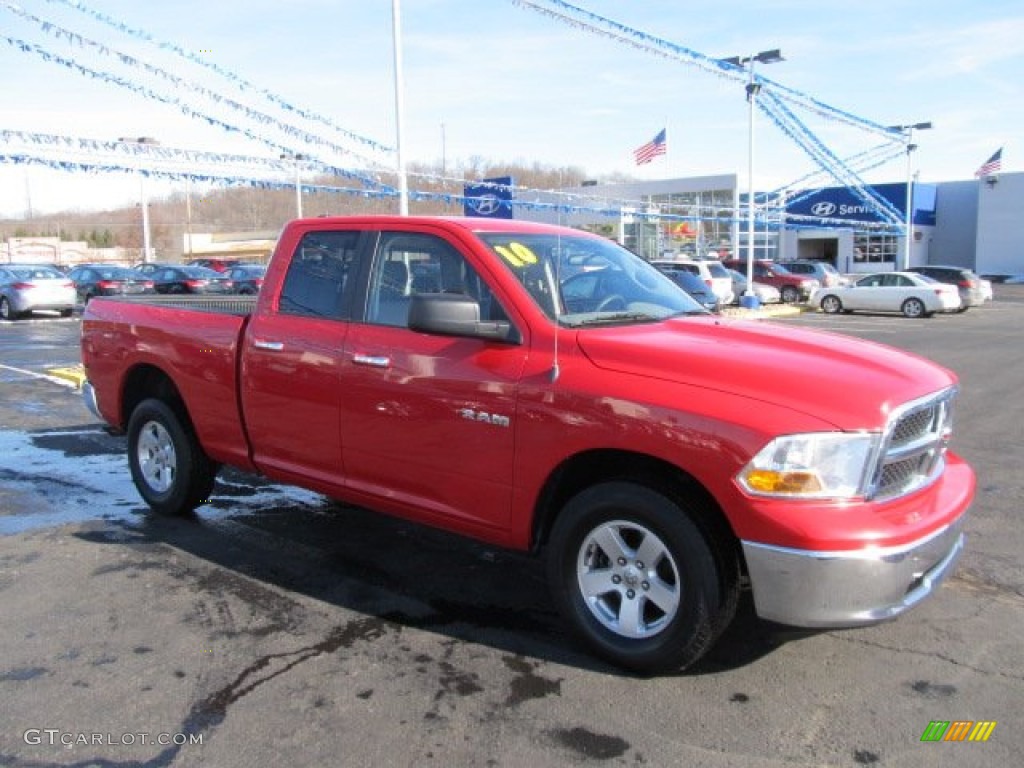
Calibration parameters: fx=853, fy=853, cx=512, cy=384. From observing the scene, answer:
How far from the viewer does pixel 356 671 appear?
3.64 meters

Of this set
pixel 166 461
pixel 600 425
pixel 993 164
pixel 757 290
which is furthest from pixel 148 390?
pixel 993 164

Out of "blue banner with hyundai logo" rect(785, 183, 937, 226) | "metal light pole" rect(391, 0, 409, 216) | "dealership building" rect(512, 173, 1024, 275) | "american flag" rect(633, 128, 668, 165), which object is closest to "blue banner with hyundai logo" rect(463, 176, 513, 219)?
"metal light pole" rect(391, 0, 409, 216)

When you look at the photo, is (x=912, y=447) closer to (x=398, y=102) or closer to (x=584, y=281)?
(x=584, y=281)

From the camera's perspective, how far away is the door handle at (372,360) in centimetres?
425

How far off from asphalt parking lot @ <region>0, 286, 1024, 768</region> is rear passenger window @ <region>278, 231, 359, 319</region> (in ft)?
4.85

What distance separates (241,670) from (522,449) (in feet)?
5.01

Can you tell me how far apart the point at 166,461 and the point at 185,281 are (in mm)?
22184

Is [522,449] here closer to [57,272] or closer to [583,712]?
[583,712]

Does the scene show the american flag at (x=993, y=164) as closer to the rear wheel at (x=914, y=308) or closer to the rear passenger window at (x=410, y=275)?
the rear wheel at (x=914, y=308)

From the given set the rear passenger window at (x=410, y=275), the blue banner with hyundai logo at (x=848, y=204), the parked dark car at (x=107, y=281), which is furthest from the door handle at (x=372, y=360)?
the blue banner with hyundai logo at (x=848, y=204)

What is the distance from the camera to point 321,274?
4848mm

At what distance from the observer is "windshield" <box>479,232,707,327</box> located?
4.05m

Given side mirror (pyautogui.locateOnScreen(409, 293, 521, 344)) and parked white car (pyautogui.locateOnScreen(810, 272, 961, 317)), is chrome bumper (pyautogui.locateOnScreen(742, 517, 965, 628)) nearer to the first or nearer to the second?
side mirror (pyautogui.locateOnScreen(409, 293, 521, 344))

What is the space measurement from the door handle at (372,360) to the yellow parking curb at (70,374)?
28.4 ft
